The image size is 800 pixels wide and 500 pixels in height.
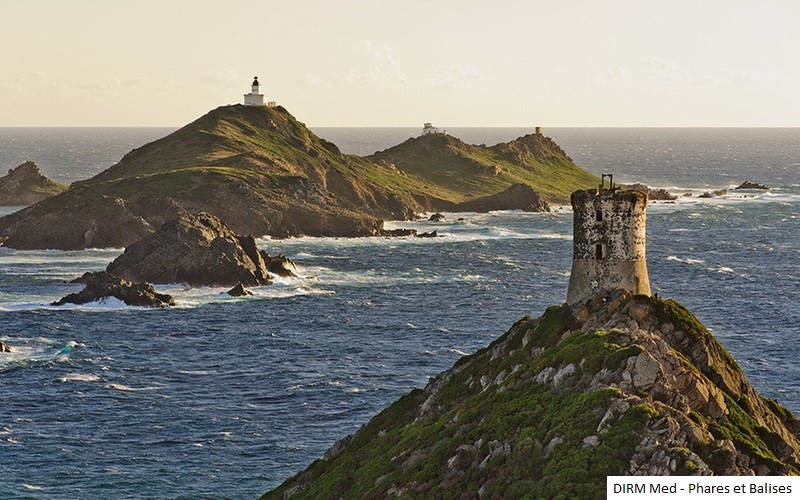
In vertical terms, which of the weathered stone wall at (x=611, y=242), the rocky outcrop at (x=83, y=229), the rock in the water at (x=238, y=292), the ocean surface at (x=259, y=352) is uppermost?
the weathered stone wall at (x=611, y=242)

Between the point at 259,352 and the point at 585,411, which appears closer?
the point at 585,411

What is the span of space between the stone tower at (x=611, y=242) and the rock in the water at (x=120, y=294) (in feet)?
272

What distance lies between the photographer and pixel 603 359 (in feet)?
187

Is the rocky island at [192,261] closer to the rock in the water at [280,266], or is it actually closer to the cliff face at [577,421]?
the rock in the water at [280,266]

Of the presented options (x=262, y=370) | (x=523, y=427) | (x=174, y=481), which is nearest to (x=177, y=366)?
(x=262, y=370)

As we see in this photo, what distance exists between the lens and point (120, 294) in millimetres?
141625

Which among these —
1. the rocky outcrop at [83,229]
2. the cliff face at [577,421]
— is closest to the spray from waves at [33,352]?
the cliff face at [577,421]

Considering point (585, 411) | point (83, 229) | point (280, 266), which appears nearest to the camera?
point (585, 411)

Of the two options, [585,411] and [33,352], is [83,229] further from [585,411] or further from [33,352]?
[585,411]

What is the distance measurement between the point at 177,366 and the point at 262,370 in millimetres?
7588

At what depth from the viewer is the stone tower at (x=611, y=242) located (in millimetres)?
65375
